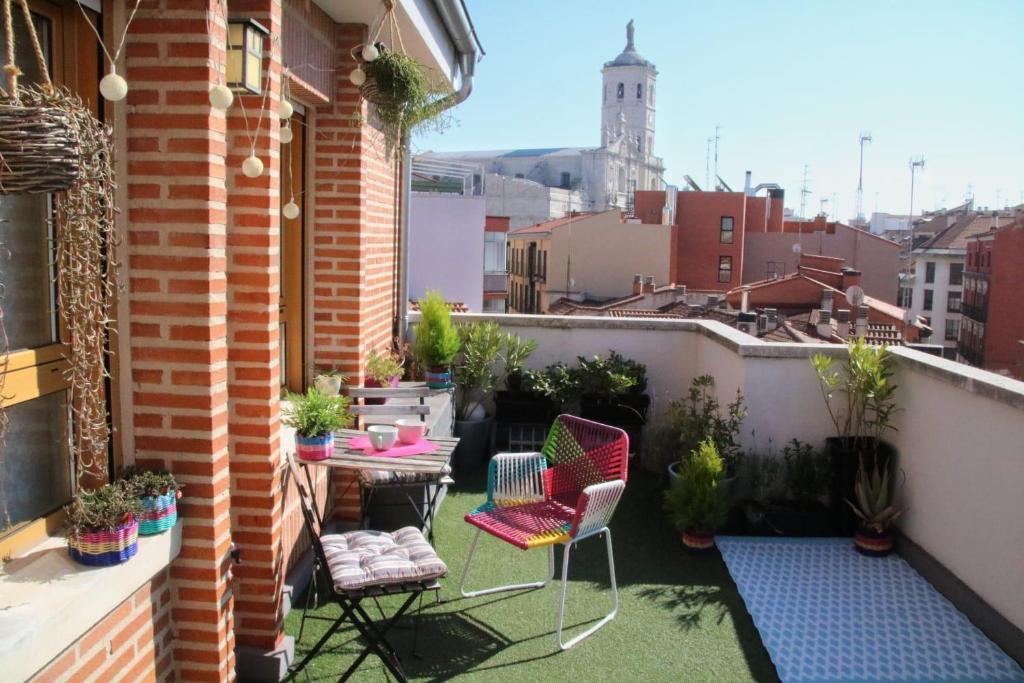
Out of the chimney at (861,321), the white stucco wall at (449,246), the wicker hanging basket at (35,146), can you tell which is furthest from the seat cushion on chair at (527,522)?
the chimney at (861,321)

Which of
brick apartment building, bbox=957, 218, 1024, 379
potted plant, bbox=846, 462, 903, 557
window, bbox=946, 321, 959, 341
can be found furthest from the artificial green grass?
window, bbox=946, 321, 959, 341

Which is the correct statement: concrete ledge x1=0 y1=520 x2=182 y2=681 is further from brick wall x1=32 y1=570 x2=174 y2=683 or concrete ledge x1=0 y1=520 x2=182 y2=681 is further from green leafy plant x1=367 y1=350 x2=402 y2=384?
green leafy plant x1=367 y1=350 x2=402 y2=384

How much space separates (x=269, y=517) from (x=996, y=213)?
4791 cm

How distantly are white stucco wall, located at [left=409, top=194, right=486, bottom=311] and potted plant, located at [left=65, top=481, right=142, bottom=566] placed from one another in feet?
30.5

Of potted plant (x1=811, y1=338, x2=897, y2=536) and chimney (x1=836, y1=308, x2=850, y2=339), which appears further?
chimney (x1=836, y1=308, x2=850, y2=339)

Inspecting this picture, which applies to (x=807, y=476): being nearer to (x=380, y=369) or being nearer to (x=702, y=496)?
(x=702, y=496)

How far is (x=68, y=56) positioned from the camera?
260cm

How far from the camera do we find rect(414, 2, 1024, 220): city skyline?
1149cm

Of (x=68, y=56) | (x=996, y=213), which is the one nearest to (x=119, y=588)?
(x=68, y=56)

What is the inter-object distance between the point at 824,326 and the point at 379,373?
16519 millimetres

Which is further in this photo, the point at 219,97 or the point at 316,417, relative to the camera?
the point at 316,417

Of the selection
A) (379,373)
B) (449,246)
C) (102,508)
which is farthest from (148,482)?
(449,246)

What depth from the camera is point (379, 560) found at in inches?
138

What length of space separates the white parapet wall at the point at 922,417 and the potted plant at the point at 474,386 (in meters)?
0.44
